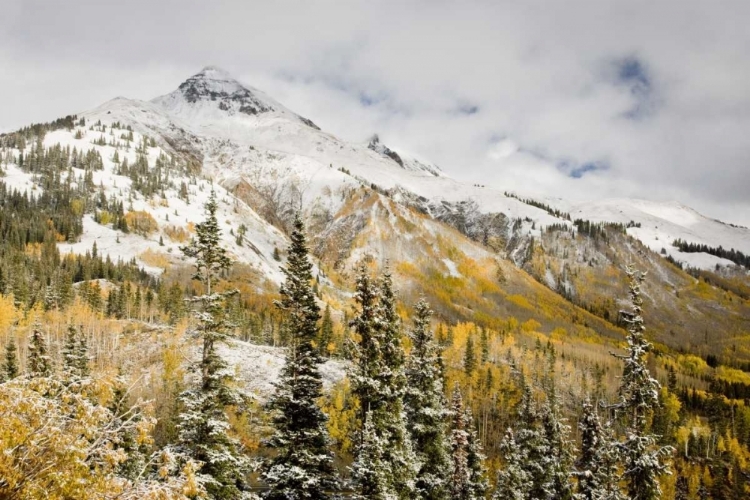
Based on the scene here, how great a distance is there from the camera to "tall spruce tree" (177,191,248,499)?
22.7 m

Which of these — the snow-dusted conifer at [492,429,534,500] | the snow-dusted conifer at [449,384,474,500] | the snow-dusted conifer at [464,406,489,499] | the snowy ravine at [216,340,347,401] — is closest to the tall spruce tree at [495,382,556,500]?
the snow-dusted conifer at [492,429,534,500]

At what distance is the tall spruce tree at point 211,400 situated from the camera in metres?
22.7

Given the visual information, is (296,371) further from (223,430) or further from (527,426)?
(527,426)

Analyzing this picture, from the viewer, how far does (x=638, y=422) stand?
80.6 feet

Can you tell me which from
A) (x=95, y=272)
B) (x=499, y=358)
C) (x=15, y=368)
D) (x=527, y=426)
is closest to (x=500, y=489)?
(x=527, y=426)

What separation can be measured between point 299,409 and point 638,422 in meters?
17.9

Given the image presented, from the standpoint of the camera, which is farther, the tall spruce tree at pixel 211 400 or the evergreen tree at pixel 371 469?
the evergreen tree at pixel 371 469

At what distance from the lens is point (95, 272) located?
528 ft

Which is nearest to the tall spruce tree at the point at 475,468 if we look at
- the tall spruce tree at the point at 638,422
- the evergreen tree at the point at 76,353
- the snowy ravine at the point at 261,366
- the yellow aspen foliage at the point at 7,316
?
the tall spruce tree at the point at 638,422

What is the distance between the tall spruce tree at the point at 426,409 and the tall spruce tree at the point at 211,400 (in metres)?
15.1

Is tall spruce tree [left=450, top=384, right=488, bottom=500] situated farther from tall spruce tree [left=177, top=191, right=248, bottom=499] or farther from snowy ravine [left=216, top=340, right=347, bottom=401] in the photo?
snowy ravine [left=216, top=340, right=347, bottom=401]

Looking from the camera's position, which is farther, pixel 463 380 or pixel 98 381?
pixel 463 380

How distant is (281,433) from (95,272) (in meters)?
160

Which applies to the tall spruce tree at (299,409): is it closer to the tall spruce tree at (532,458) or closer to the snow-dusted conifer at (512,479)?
the snow-dusted conifer at (512,479)
